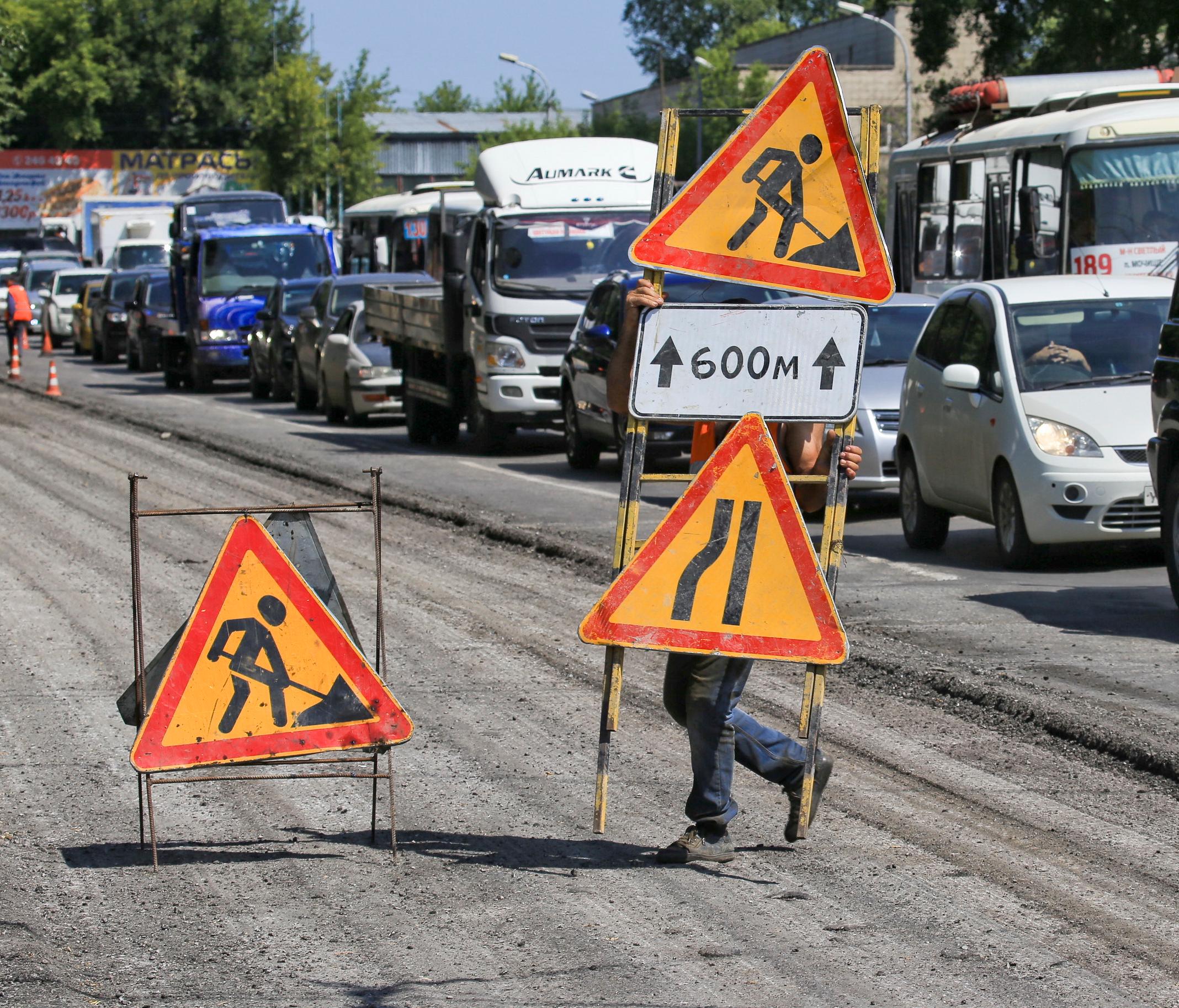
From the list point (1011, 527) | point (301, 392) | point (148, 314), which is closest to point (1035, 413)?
point (1011, 527)

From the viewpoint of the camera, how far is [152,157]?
3396 inches

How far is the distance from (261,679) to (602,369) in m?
11.9

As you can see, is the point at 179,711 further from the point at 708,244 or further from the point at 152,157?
the point at 152,157

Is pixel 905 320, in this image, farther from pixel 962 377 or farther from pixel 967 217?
pixel 967 217

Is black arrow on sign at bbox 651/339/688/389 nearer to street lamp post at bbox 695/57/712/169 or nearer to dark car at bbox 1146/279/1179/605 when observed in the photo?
dark car at bbox 1146/279/1179/605

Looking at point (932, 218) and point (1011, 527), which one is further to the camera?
point (932, 218)

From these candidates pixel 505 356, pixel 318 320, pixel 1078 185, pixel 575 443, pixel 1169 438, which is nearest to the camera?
pixel 1169 438

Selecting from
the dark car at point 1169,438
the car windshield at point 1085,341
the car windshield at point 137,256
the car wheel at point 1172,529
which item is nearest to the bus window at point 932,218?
the car windshield at point 1085,341

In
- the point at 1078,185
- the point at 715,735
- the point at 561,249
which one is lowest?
the point at 715,735

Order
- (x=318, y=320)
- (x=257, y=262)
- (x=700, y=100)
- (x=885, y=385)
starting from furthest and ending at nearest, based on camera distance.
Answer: (x=700, y=100) < (x=257, y=262) < (x=318, y=320) < (x=885, y=385)

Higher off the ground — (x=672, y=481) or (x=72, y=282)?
(x=72, y=282)

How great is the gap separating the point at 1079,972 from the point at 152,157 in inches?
3394

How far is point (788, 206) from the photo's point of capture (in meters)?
5.39

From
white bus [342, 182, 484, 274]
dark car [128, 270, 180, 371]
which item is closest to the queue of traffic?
dark car [128, 270, 180, 371]
